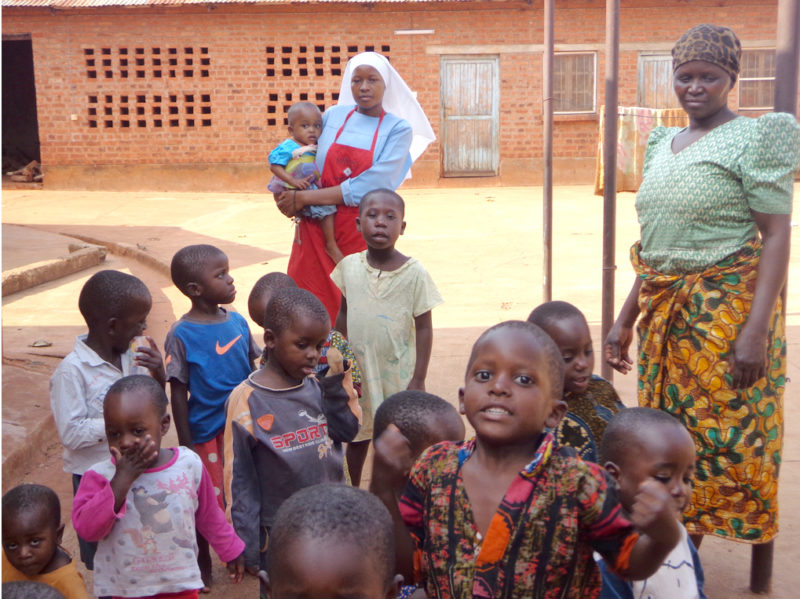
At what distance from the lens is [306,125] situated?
4.28m

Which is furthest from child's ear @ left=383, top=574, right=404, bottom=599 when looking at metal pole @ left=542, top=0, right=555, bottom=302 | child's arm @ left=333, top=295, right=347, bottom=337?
metal pole @ left=542, top=0, right=555, bottom=302

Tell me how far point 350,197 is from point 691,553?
2.30 m

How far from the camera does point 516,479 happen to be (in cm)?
158

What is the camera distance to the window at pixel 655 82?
54.4ft

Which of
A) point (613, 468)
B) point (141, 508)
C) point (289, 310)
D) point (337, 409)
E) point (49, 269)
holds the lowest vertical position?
point (49, 269)

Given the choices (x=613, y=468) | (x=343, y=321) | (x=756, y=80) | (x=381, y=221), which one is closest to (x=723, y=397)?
(x=613, y=468)

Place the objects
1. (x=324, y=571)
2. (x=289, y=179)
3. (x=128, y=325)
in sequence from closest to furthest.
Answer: (x=324, y=571), (x=128, y=325), (x=289, y=179)

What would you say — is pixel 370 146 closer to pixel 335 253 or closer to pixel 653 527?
pixel 335 253

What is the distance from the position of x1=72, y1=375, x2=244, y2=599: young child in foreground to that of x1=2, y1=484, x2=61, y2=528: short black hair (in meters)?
0.07

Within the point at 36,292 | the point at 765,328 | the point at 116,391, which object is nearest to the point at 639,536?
the point at 765,328

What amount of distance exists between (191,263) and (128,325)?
1.64 ft

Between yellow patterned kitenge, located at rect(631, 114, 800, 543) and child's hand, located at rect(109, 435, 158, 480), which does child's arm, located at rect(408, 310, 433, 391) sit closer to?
yellow patterned kitenge, located at rect(631, 114, 800, 543)

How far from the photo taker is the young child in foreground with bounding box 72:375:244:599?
2232mm

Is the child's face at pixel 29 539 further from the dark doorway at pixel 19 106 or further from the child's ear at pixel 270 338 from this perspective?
the dark doorway at pixel 19 106
